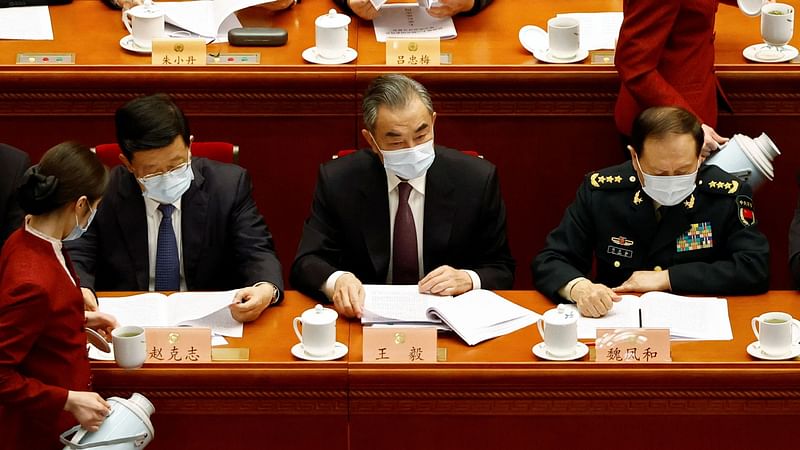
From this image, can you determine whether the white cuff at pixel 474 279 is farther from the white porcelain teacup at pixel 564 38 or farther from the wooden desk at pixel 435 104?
the white porcelain teacup at pixel 564 38

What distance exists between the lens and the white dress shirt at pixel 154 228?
3.85 metres

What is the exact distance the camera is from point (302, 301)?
3.63 m

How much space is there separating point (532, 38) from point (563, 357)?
1.61 m

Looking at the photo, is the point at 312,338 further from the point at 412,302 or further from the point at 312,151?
the point at 312,151

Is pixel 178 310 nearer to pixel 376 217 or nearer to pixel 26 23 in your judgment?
pixel 376 217

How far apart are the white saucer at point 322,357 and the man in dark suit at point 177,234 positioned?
1.64 feet

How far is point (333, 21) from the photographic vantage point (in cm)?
445

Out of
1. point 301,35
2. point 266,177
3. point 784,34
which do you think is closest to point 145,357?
point 266,177

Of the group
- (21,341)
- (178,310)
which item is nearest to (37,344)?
(21,341)

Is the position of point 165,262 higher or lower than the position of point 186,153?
lower

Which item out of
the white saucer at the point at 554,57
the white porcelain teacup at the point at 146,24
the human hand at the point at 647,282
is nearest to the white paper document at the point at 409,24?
the white saucer at the point at 554,57

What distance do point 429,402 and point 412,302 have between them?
1.23 feet

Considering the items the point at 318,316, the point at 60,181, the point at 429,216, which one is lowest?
the point at 429,216

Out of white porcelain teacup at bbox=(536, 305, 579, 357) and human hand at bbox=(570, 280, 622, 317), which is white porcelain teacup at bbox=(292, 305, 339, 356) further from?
human hand at bbox=(570, 280, 622, 317)
